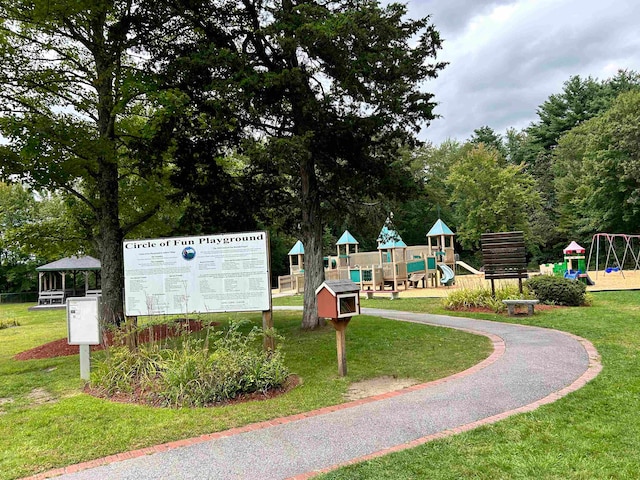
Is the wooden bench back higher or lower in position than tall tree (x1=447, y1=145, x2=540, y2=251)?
lower

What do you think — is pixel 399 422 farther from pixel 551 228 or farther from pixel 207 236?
pixel 551 228

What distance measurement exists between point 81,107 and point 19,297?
87.5ft

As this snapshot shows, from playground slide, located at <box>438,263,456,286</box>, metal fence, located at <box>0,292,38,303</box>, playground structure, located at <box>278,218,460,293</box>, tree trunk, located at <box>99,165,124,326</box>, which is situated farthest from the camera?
metal fence, located at <box>0,292,38,303</box>

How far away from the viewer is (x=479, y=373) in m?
5.71

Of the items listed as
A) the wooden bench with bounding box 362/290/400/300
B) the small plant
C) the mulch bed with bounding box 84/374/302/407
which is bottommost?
the small plant

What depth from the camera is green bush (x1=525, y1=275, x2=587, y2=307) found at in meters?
11.9

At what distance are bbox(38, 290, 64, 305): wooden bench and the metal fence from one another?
7970 millimetres

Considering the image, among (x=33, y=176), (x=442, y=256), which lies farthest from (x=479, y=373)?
(x=442, y=256)

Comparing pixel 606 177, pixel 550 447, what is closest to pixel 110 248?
pixel 550 447

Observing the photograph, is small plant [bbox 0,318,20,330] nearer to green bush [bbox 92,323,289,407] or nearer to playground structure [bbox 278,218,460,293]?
playground structure [bbox 278,218,460,293]

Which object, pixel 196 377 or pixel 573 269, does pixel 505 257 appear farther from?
pixel 196 377

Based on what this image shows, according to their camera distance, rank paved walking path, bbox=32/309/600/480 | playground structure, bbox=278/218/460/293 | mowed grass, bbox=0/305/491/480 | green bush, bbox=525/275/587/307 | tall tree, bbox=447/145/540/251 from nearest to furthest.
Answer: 1. paved walking path, bbox=32/309/600/480
2. mowed grass, bbox=0/305/491/480
3. green bush, bbox=525/275/587/307
4. playground structure, bbox=278/218/460/293
5. tall tree, bbox=447/145/540/251

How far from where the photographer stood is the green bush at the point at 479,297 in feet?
39.7

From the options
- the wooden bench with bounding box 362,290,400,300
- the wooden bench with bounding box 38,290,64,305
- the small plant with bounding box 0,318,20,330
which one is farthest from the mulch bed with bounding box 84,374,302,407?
the wooden bench with bounding box 38,290,64,305
